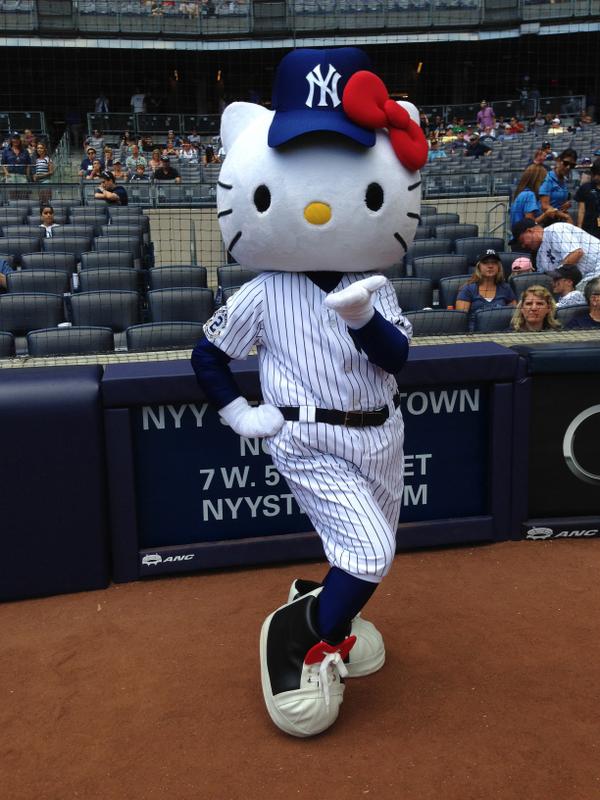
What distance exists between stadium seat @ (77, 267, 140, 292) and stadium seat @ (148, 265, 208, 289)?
20 centimetres

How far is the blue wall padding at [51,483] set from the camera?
3.37 metres

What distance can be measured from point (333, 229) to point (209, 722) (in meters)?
1.56

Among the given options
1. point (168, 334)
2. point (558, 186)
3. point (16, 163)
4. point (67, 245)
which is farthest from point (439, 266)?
point (16, 163)

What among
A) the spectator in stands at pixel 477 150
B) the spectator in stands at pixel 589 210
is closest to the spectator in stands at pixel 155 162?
the spectator in stands at pixel 477 150

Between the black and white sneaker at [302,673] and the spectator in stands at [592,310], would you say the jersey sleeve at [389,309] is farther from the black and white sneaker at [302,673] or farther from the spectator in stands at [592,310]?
the spectator in stands at [592,310]

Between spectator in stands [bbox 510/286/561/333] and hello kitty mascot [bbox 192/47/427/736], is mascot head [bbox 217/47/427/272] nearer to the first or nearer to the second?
hello kitty mascot [bbox 192/47/427/736]

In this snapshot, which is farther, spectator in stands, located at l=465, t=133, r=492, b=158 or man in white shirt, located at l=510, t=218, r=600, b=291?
spectator in stands, located at l=465, t=133, r=492, b=158

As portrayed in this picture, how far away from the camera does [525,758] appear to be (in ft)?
8.09

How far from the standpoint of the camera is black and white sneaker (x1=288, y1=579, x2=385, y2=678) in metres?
2.94

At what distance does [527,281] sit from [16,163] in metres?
11.2

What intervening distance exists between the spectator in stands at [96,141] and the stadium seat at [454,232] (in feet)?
31.9

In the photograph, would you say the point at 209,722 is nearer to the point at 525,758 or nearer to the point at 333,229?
the point at 525,758

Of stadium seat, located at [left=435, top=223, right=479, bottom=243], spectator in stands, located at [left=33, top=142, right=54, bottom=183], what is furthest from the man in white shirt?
spectator in stands, located at [left=33, top=142, right=54, bottom=183]

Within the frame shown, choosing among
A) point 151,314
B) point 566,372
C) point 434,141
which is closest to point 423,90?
point 434,141
